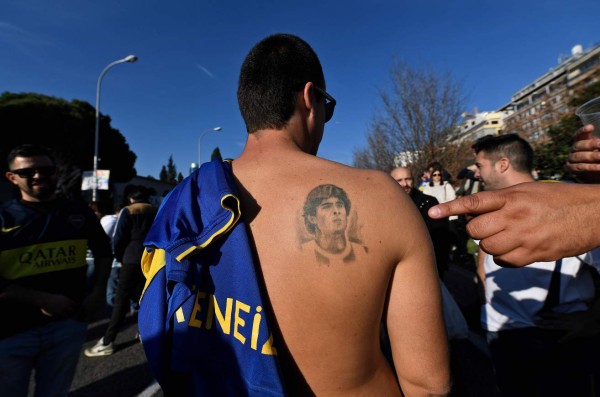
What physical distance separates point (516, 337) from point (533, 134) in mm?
9851

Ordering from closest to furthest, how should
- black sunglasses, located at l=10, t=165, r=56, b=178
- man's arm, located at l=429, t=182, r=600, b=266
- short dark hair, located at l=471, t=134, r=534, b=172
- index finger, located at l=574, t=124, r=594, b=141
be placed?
man's arm, located at l=429, t=182, r=600, b=266
index finger, located at l=574, t=124, r=594, b=141
black sunglasses, located at l=10, t=165, r=56, b=178
short dark hair, located at l=471, t=134, r=534, b=172

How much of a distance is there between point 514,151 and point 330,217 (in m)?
2.24

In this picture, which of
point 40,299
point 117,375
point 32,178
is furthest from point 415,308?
point 117,375

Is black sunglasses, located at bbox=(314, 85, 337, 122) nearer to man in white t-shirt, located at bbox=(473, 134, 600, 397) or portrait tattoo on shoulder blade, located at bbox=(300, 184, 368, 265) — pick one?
portrait tattoo on shoulder blade, located at bbox=(300, 184, 368, 265)

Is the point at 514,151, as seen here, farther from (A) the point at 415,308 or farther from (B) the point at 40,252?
(B) the point at 40,252

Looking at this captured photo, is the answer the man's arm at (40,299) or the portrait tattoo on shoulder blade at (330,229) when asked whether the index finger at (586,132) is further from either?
the man's arm at (40,299)

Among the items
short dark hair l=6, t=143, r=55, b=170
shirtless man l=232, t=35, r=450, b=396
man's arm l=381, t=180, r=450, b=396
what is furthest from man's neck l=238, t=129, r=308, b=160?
short dark hair l=6, t=143, r=55, b=170

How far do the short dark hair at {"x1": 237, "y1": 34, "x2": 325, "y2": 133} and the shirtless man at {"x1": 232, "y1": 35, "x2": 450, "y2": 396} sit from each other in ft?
1.09

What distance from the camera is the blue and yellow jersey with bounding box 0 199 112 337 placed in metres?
2.13

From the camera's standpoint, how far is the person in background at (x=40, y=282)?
2086mm

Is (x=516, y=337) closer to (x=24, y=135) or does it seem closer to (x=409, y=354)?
(x=409, y=354)

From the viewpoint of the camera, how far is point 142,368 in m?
3.63

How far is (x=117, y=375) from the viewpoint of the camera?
3461 mm

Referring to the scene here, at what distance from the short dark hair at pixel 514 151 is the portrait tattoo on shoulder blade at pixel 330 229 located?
85.1 inches
